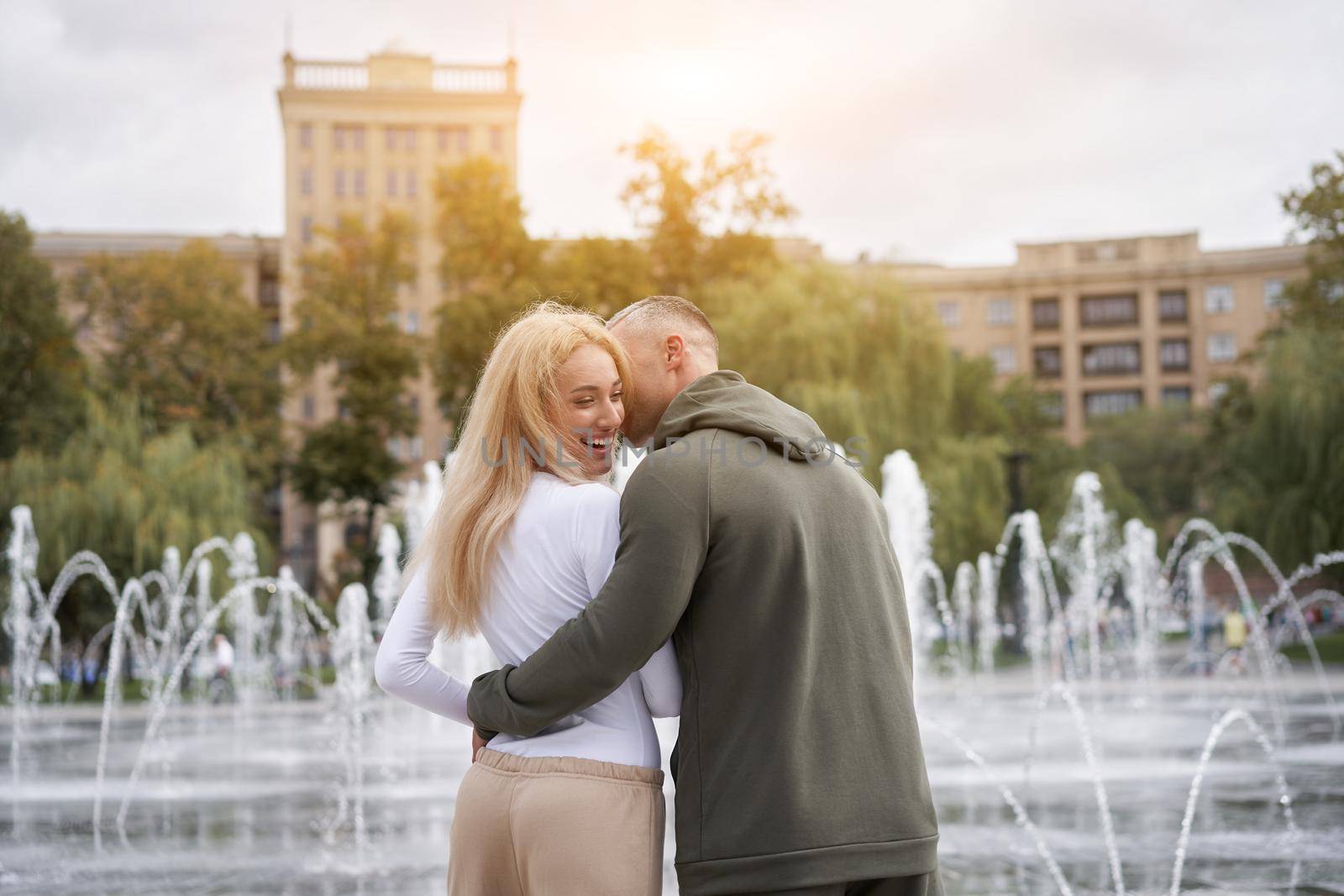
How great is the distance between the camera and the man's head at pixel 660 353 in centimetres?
246

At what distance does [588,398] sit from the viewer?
2363mm

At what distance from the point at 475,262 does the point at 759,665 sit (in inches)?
1228

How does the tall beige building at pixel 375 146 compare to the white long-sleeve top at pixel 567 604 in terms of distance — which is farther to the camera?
the tall beige building at pixel 375 146

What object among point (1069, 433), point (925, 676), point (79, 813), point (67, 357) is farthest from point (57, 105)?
point (1069, 433)

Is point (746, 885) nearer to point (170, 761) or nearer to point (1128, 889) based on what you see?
point (1128, 889)

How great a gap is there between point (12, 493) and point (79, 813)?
18.1 m

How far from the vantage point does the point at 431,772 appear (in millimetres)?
11039

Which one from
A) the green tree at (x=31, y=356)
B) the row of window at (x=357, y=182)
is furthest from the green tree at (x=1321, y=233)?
the row of window at (x=357, y=182)

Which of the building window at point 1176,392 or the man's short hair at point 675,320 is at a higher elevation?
the building window at point 1176,392

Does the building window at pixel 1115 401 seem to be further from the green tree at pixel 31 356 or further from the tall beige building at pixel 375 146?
the green tree at pixel 31 356

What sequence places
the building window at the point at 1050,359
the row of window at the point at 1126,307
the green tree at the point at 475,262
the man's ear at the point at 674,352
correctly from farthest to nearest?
the building window at the point at 1050,359, the row of window at the point at 1126,307, the green tree at the point at 475,262, the man's ear at the point at 674,352

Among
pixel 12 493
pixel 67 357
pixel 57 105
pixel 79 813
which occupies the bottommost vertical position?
pixel 79 813

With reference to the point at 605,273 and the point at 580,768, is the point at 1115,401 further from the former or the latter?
the point at 580,768

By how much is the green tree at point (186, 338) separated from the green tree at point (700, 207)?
10733mm
